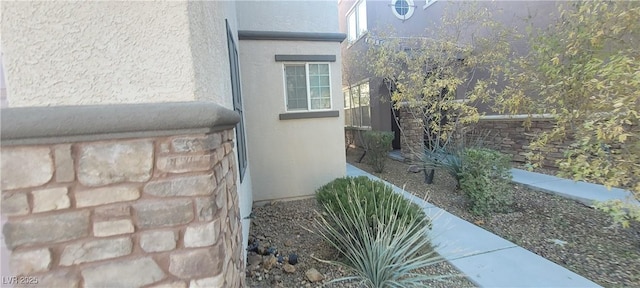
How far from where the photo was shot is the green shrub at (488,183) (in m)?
4.43

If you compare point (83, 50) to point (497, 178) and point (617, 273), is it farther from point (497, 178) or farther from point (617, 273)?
point (497, 178)

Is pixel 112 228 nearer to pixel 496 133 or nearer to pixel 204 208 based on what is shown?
pixel 204 208

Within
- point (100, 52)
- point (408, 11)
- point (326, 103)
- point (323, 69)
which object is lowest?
point (326, 103)

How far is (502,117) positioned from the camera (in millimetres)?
7441

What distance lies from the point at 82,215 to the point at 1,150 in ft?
1.53

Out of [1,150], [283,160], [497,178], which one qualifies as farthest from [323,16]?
[1,150]

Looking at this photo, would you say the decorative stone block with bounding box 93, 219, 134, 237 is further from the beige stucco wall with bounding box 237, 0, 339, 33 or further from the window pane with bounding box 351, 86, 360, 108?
the window pane with bounding box 351, 86, 360, 108

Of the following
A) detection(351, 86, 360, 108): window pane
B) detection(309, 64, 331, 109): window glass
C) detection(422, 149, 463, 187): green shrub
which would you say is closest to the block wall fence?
detection(422, 149, 463, 187): green shrub

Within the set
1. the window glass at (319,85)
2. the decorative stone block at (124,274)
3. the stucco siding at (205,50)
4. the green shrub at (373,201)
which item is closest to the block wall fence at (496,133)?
the window glass at (319,85)

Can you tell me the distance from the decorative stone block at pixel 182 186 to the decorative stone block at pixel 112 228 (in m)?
0.20

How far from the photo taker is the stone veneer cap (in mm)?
1294

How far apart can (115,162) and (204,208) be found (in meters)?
0.52

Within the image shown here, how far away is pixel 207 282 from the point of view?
1573 millimetres

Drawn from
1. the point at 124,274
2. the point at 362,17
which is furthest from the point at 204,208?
the point at 362,17
